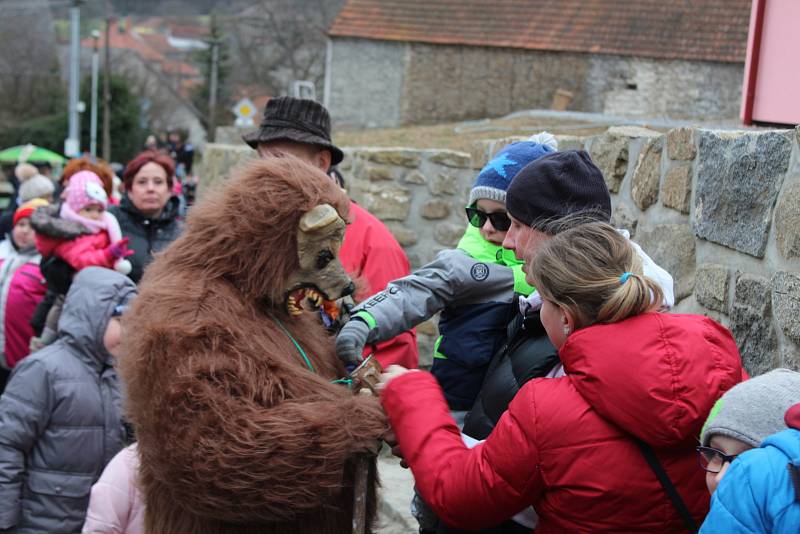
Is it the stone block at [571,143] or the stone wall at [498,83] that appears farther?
the stone wall at [498,83]

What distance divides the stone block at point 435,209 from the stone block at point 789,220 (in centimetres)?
401

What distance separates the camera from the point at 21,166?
8.97m

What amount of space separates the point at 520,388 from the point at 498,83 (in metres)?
18.7

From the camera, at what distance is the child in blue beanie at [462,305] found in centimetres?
261

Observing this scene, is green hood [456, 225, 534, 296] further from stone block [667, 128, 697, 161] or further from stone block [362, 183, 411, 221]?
stone block [362, 183, 411, 221]

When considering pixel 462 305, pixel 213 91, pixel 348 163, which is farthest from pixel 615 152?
pixel 213 91

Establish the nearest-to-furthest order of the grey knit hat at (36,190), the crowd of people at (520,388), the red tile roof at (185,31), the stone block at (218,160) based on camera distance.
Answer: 1. the crowd of people at (520,388)
2. the grey knit hat at (36,190)
3. the stone block at (218,160)
4. the red tile roof at (185,31)

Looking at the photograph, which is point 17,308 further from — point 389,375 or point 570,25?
point 570,25

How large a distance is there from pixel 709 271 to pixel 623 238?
3.00ft

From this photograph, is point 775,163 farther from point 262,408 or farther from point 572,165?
point 262,408

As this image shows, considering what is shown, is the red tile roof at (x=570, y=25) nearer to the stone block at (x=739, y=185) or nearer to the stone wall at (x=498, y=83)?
the stone wall at (x=498, y=83)

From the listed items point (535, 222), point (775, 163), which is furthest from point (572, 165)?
point (775, 163)

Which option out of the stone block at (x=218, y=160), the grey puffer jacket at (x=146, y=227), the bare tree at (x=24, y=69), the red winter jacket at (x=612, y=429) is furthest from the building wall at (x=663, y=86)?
the bare tree at (x=24, y=69)

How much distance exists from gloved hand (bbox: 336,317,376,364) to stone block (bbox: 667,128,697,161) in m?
1.33
